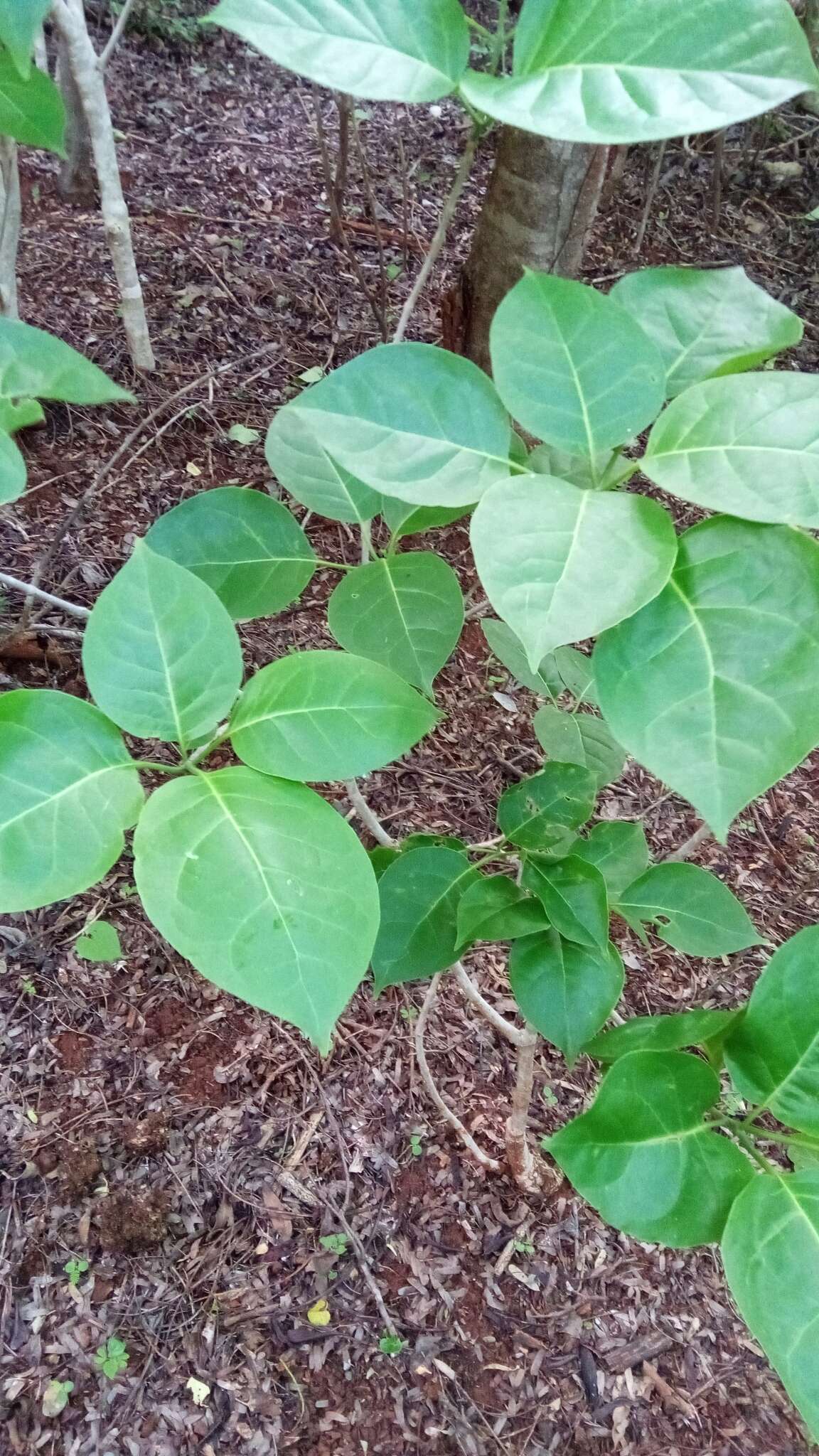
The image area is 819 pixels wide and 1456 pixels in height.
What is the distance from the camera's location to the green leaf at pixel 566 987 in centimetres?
107

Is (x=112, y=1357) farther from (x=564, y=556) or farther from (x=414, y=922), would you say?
(x=564, y=556)

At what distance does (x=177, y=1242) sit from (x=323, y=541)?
173 centimetres

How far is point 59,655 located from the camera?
2.13m

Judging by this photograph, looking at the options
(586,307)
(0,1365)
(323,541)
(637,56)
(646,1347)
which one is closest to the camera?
(637,56)

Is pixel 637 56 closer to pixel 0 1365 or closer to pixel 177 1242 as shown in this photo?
pixel 177 1242

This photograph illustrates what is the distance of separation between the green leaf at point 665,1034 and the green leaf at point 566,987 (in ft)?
0.10

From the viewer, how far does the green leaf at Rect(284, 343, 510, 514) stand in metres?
0.76

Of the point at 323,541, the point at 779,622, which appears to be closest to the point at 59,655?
the point at 323,541

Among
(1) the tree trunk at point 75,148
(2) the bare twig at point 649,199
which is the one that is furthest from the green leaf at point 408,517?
(2) the bare twig at point 649,199

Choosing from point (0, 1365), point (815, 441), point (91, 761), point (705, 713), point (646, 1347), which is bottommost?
point (0, 1365)

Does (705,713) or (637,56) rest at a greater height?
(637,56)

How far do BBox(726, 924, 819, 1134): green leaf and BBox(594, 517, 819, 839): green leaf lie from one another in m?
0.31

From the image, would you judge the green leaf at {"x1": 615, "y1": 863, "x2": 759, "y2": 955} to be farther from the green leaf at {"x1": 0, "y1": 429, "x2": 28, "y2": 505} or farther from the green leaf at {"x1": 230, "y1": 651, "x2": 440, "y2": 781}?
the green leaf at {"x1": 0, "y1": 429, "x2": 28, "y2": 505}

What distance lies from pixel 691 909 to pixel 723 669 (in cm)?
61
